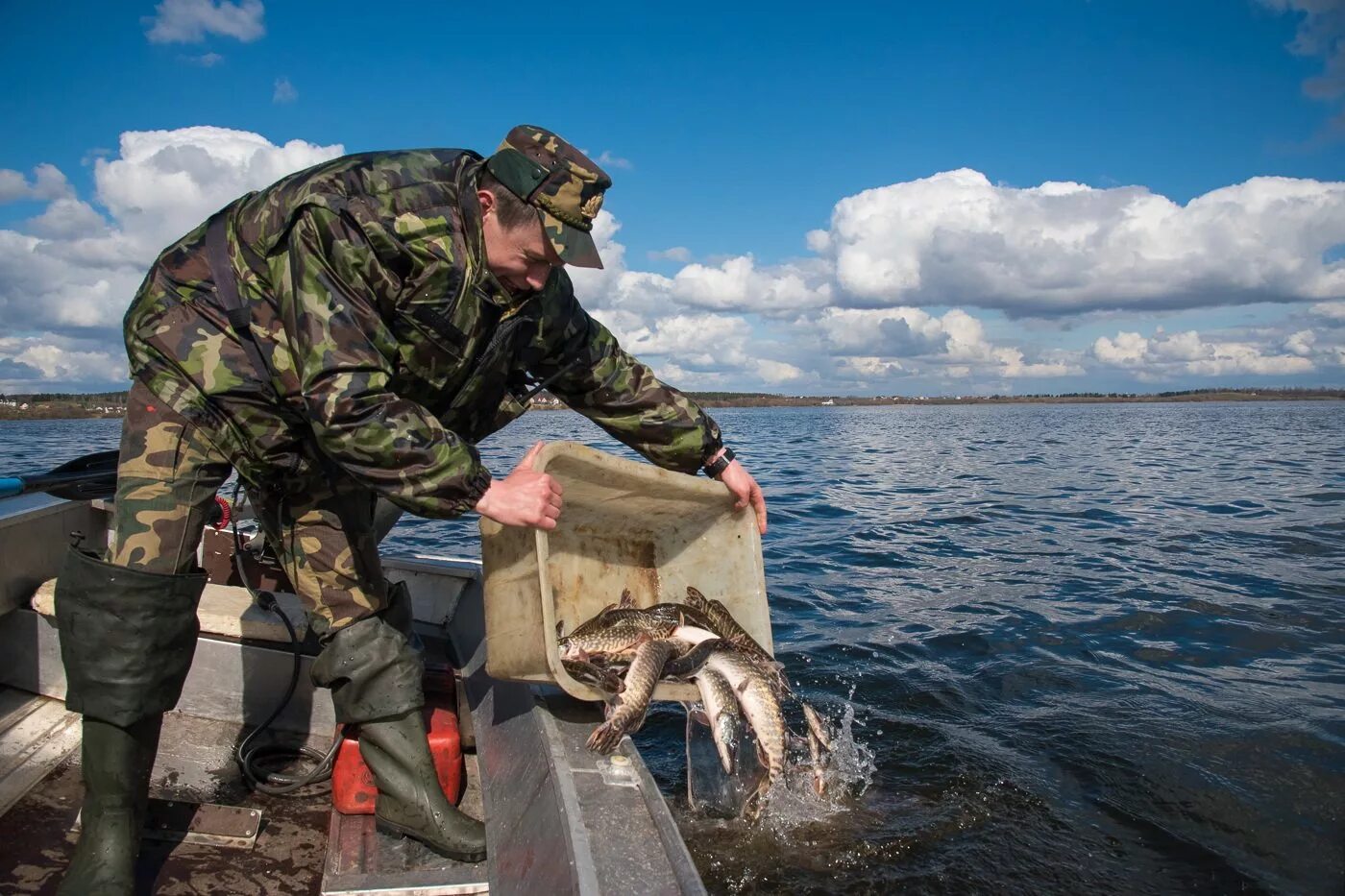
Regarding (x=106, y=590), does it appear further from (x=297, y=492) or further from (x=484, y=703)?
(x=484, y=703)

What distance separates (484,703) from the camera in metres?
3.83

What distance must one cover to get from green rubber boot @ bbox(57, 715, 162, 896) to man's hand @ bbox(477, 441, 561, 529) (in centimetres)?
139

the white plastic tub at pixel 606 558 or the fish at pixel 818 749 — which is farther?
the fish at pixel 818 749

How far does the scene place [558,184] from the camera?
2.89m

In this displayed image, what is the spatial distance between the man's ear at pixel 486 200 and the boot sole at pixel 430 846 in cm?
220

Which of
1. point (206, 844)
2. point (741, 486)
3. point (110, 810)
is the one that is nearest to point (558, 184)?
point (741, 486)

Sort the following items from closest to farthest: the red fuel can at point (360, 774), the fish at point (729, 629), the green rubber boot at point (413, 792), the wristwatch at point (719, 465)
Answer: the green rubber boot at point (413, 792) → the red fuel can at point (360, 774) → the fish at point (729, 629) → the wristwatch at point (719, 465)

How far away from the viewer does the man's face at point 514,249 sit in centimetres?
296

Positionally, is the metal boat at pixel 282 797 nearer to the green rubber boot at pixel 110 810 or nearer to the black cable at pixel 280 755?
the black cable at pixel 280 755

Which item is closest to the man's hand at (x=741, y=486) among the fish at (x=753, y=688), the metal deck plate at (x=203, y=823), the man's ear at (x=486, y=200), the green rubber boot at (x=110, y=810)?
the fish at (x=753, y=688)

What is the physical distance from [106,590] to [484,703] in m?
1.57

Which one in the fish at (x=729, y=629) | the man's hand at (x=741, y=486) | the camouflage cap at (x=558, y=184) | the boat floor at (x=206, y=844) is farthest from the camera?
the man's hand at (x=741, y=486)

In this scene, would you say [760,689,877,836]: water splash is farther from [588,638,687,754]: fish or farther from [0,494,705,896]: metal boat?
[0,494,705,896]: metal boat

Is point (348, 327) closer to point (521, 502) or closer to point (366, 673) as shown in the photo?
point (521, 502)
